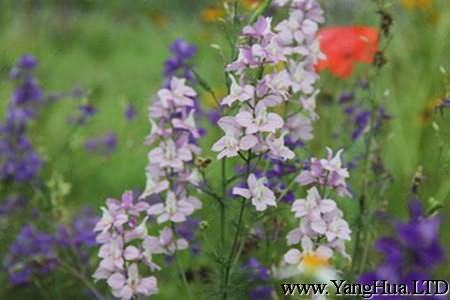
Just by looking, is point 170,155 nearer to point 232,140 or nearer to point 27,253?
point 232,140

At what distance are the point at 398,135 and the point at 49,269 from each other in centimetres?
131

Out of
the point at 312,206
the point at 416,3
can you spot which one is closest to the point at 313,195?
the point at 312,206

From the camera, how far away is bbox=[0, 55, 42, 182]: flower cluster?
6.74ft

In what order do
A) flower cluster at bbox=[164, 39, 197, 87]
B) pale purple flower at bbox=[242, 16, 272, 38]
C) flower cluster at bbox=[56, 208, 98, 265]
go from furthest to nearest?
flower cluster at bbox=[56, 208, 98, 265] → flower cluster at bbox=[164, 39, 197, 87] → pale purple flower at bbox=[242, 16, 272, 38]

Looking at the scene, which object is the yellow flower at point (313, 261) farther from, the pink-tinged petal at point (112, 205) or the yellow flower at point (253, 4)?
the yellow flower at point (253, 4)

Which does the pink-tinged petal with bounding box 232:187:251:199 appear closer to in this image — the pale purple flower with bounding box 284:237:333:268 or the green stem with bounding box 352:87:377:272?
the pale purple flower with bounding box 284:237:333:268

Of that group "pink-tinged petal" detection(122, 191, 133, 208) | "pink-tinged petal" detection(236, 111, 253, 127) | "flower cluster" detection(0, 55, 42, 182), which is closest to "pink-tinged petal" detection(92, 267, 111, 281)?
"pink-tinged petal" detection(122, 191, 133, 208)

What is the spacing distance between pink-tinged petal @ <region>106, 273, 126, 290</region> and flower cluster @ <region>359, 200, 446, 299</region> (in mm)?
485

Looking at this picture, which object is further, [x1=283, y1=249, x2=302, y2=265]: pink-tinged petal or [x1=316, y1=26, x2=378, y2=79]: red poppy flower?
[x1=316, y1=26, x2=378, y2=79]: red poppy flower

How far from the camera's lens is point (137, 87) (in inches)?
187

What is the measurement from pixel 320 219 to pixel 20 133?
110 cm

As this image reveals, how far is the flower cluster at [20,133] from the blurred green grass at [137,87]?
0.35ft

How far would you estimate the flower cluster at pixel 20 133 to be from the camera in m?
2.05

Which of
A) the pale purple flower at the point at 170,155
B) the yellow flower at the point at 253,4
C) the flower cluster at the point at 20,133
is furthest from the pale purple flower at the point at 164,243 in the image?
the flower cluster at the point at 20,133
